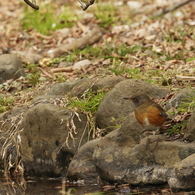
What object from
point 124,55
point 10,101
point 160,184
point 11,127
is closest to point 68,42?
point 124,55

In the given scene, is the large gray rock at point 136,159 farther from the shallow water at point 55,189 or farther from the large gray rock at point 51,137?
the large gray rock at point 51,137

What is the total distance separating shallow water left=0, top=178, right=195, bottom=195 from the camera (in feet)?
16.8

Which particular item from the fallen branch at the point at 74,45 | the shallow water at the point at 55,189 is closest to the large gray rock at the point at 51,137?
the shallow water at the point at 55,189

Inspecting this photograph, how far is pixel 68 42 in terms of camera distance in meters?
11.0

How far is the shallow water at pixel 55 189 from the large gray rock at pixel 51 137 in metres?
0.22

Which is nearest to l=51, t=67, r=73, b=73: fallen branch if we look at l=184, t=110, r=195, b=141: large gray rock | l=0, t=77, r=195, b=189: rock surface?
l=0, t=77, r=195, b=189: rock surface

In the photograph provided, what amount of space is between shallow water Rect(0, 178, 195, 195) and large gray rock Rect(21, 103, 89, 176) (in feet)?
0.73

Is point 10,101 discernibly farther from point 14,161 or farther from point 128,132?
point 128,132

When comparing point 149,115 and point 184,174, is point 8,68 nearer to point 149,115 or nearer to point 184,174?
point 149,115

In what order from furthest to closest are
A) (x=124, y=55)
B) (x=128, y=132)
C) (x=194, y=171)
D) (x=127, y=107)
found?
(x=124, y=55) < (x=127, y=107) < (x=128, y=132) < (x=194, y=171)

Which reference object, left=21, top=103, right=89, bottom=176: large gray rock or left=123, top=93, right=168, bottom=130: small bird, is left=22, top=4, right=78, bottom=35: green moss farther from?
left=123, top=93, right=168, bottom=130: small bird

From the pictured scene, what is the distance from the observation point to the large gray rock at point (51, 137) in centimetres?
645

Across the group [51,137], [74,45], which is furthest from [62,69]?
[51,137]

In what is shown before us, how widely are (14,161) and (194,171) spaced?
Answer: 3.09 metres
